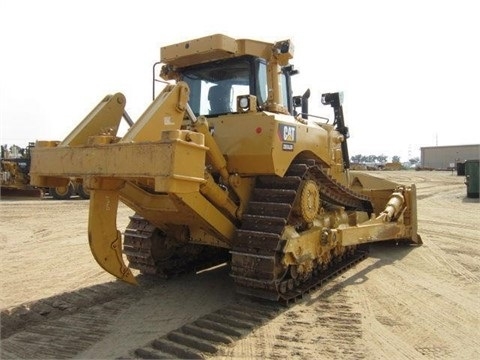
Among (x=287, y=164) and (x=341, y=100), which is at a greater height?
(x=341, y=100)

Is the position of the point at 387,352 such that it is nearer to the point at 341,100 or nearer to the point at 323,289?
the point at 323,289

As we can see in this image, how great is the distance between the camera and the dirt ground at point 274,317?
377cm

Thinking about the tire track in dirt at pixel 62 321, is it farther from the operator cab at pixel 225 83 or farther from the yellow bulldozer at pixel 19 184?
the yellow bulldozer at pixel 19 184

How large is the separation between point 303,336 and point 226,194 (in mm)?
1646

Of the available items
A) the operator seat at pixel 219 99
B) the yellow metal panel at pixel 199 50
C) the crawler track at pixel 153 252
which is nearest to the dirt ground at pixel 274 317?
the crawler track at pixel 153 252

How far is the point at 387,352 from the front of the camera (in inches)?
146

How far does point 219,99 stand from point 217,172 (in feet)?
3.51

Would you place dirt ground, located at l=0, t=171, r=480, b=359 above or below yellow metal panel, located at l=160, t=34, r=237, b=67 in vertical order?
below

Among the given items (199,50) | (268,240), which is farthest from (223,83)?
(268,240)

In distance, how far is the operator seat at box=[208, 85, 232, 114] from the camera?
5.32 metres

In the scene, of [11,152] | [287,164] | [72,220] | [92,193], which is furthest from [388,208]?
[11,152]

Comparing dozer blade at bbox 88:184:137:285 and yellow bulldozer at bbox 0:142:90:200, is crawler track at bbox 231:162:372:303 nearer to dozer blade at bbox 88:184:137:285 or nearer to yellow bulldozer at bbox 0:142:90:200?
dozer blade at bbox 88:184:137:285

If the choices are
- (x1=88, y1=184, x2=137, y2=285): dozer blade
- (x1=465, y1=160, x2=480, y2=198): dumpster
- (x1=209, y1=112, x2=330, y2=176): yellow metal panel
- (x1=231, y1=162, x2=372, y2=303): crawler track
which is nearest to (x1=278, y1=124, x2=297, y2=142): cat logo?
(x1=209, y1=112, x2=330, y2=176): yellow metal panel

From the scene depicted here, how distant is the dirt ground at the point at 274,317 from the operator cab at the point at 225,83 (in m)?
2.31
